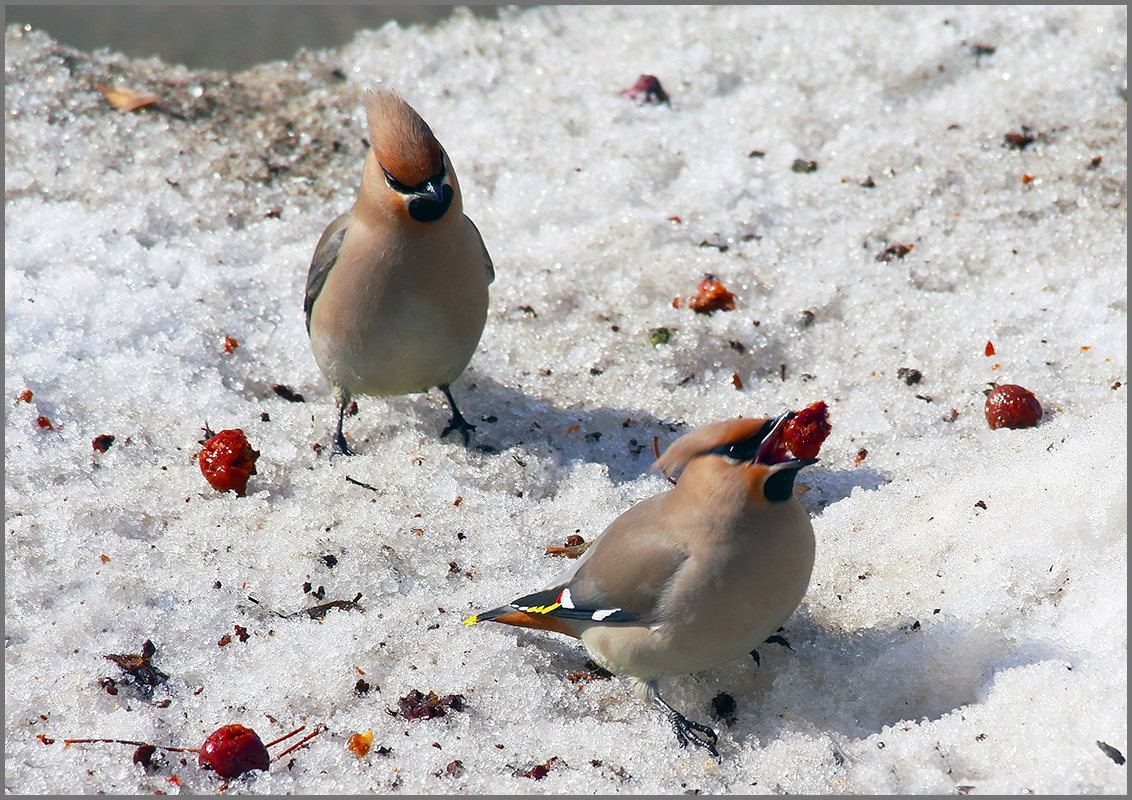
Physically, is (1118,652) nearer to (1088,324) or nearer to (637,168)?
(1088,324)

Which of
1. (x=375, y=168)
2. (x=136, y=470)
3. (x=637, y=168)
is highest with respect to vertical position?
(x=375, y=168)

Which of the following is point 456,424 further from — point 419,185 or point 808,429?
point 808,429

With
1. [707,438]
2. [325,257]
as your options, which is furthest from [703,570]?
[325,257]

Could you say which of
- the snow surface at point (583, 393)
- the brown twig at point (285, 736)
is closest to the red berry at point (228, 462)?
the snow surface at point (583, 393)

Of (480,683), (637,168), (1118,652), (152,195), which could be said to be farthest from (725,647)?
(152,195)

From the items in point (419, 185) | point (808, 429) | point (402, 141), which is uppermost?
point (402, 141)

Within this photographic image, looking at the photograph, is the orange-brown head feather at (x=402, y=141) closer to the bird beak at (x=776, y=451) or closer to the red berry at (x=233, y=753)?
the bird beak at (x=776, y=451)
